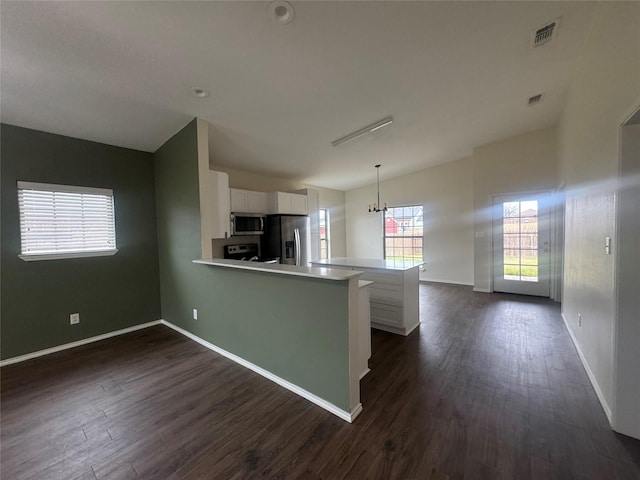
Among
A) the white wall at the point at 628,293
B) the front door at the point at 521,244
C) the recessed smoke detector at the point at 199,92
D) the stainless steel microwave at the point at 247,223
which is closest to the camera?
the white wall at the point at 628,293

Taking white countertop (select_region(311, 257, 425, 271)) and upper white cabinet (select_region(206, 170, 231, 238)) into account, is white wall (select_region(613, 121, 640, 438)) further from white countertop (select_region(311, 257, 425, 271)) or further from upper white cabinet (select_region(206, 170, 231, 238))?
upper white cabinet (select_region(206, 170, 231, 238))

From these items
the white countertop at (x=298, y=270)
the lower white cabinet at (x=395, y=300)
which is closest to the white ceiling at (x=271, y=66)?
the white countertop at (x=298, y=270)

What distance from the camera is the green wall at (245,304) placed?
1.95 m

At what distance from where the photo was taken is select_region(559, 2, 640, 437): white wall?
1663mm

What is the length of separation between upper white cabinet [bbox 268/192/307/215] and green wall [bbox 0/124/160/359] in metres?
1.94

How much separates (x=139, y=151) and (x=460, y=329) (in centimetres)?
523

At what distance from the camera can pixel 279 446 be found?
166 centimetres

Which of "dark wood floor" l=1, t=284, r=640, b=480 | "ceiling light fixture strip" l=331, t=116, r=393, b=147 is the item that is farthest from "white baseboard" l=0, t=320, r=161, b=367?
"ceiling light fixture strip" l=331, t=116, r=393, b=147

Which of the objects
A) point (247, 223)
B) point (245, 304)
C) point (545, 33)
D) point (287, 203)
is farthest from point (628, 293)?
point (287, 203)

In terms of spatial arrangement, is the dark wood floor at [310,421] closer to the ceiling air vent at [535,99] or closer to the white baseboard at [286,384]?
the white baseboard at [286,384]

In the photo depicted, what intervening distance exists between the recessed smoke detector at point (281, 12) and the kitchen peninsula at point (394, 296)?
2533mm

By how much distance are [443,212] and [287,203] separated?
12.8 ft

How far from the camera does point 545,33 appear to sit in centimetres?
235

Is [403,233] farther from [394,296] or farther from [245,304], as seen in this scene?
[245,304]
